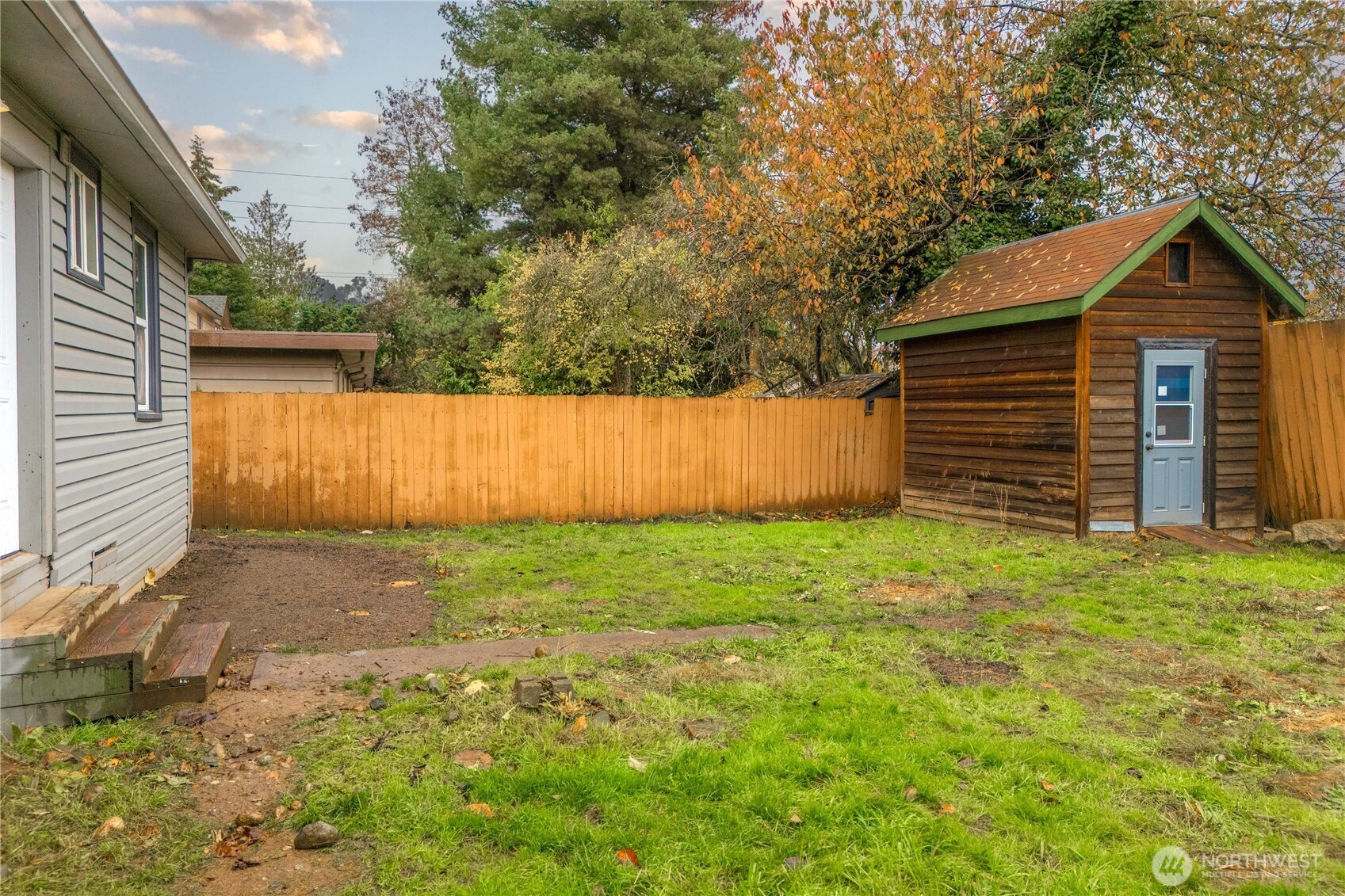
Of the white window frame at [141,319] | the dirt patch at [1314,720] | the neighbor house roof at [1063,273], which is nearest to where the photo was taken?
Answer: the dirt patch at [1314,720]

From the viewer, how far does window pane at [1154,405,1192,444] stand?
10.3m

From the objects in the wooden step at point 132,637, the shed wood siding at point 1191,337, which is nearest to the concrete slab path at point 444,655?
the wooden step at point 132,637

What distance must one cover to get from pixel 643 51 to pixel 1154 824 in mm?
23634

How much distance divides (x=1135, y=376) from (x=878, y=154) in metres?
6.12

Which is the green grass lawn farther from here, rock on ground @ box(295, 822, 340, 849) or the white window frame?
the white window frame

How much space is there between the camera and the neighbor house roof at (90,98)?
146 inches

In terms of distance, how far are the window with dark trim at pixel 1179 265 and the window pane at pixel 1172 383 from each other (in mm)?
1052

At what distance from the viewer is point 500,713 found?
13.2 feet

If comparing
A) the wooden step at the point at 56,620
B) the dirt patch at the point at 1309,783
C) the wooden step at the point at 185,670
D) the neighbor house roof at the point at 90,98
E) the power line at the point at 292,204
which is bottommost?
the dirt patch at the point at 1309,783

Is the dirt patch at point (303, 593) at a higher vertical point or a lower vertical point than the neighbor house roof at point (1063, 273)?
lower

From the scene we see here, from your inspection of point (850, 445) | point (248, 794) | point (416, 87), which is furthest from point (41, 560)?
point (416, 87)

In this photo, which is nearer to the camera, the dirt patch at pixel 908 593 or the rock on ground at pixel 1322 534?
the dirt patch at pixel 908 593

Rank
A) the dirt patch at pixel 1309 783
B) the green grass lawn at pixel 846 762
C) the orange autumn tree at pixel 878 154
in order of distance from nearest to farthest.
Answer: the green grass lawn at pixel 846 762, the dirt patch at pixel 1309 783, the orange autumn tree at pixel 878 154

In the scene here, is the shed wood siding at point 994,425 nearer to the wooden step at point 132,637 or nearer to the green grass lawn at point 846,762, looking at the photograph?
the green grass lawn at point 846,762
